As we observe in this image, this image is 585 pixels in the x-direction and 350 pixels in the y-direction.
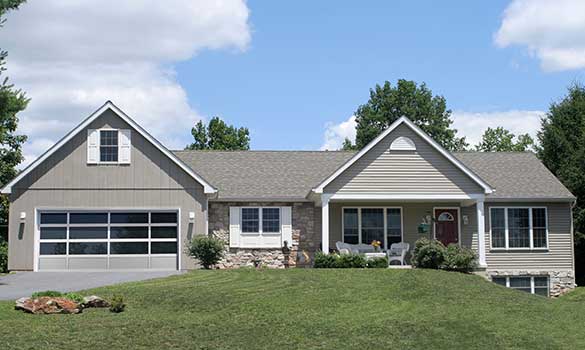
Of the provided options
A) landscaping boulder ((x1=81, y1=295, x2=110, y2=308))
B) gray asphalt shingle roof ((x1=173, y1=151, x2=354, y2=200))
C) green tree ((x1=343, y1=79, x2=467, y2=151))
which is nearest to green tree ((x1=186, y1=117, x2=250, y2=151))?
green tree ((x1=343, y1=79, x2=467, y2=151))

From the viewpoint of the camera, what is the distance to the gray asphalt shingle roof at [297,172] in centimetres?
2869

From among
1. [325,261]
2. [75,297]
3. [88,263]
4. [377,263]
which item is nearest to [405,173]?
[377,263]

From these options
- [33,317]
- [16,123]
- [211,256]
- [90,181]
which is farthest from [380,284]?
[16,123]

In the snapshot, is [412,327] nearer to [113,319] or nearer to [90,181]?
[113,319]

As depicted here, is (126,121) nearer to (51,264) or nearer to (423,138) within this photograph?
(51,264)

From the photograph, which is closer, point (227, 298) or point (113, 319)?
point (113, 319)

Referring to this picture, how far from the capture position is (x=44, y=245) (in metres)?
26.7

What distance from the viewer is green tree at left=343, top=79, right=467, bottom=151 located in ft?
182

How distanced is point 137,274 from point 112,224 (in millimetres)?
3320

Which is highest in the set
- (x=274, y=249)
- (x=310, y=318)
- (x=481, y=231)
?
(x=481, y=231)

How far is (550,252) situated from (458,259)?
18.6 ft

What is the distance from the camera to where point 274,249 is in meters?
28.1

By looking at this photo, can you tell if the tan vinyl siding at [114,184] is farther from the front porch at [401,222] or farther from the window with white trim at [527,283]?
the window with white trim at [527,283]

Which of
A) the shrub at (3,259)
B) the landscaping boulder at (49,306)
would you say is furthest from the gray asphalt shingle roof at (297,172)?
the landscaping boulder at (49,306)
